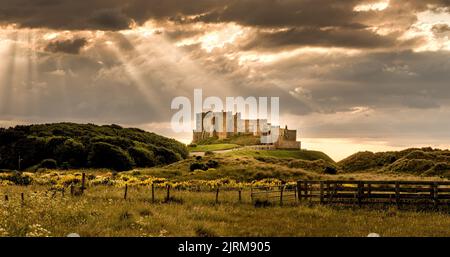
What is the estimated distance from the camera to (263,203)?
102ft

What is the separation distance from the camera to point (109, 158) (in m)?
83.3

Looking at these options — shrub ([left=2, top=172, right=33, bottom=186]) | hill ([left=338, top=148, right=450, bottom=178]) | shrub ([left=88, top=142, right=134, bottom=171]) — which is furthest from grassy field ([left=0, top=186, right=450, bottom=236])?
shrub ([left=88, top=142, right=134, bottom=171])

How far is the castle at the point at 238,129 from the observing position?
12638 centimetres

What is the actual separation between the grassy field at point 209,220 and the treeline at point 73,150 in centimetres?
5660

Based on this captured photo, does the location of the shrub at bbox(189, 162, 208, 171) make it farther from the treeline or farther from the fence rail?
the fence rail

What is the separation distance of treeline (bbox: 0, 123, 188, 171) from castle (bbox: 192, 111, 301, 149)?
3283cm

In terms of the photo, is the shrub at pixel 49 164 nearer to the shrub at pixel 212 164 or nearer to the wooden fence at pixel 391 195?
the shrub at pixel 212 164

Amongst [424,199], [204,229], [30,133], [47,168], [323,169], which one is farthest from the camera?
[30,133]

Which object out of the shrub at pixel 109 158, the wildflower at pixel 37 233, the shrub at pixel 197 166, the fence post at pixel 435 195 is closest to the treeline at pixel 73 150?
the shrub at pixel 109 158

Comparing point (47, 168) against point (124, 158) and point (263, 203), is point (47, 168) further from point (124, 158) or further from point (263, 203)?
point (263, 203)
